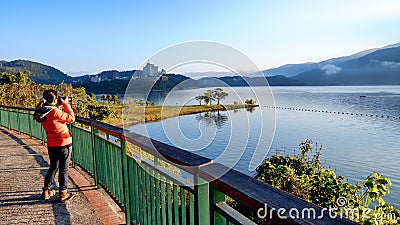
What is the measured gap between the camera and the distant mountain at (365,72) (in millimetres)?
99625

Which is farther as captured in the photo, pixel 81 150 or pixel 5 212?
pixel 81 150

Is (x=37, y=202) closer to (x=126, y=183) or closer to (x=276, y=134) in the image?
(x=126, y=183)

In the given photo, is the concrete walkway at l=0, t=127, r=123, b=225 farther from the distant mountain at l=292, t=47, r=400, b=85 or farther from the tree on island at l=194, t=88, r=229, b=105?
the distant mountain at l=292, t=47, r=400, b=85

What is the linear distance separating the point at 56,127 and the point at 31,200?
41.3 inches

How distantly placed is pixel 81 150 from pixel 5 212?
1619 millimetres

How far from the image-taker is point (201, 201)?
1.47 m

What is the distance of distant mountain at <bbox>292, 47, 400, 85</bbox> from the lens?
99625 mm

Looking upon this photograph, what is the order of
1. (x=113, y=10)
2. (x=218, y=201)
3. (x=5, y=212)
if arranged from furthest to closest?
(x=113, y=10) < (x=5, y=212) < (x=218, y=201)

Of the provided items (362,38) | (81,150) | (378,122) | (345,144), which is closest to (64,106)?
(81,150)

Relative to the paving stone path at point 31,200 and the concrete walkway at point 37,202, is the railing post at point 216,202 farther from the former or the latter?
the paving stone path at point 31,200

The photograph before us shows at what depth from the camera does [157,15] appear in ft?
44.9

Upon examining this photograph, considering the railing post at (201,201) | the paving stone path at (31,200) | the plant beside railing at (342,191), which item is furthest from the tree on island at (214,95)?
the plant beside railing at (342,191)

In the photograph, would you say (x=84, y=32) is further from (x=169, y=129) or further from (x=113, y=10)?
(x=169, y=129)

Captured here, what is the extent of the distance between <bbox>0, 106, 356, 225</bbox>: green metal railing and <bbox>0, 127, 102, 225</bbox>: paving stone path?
39 cm
